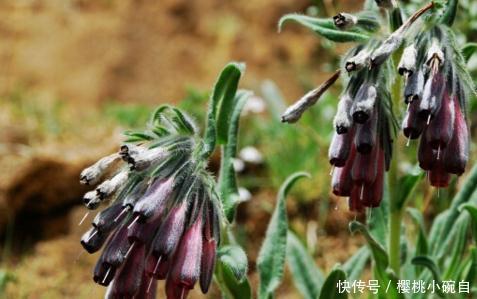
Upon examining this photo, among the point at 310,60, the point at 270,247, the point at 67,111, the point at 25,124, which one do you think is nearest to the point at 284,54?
the point at 310,60

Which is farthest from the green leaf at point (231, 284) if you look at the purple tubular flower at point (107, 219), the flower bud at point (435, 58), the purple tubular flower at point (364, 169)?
the flower bud at point (435, 58)

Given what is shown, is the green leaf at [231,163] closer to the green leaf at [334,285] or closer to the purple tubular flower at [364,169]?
the green leaf at [334,285]

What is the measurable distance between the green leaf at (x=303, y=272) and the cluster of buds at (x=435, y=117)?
5.29 feet

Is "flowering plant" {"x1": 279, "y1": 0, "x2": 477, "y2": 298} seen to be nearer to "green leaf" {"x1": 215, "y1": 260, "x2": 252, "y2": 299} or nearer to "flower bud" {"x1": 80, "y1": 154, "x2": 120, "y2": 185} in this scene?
"green leaf" {"x1": 215, "y1": 260, "x2": 252, "y2": 299}

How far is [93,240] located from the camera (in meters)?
3.23

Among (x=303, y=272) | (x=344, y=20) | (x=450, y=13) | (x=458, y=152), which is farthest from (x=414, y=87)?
(x=303, y=272)

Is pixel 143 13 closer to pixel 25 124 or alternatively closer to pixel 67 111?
pixel 67 111

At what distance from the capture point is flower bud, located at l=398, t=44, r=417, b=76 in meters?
3.14

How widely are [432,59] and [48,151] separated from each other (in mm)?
4083

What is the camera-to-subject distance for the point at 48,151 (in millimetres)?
6691

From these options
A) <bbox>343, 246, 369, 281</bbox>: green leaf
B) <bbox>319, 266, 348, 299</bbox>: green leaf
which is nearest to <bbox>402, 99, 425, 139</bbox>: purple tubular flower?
<bbox>319, 266, 348, 299</bbox>: green leaf

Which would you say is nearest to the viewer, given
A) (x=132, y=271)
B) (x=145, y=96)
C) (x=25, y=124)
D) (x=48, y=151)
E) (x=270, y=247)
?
(x=132, y=271)

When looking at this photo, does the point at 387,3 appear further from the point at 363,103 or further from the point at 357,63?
the point at 363,103

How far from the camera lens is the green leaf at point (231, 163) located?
3867 millimetres
